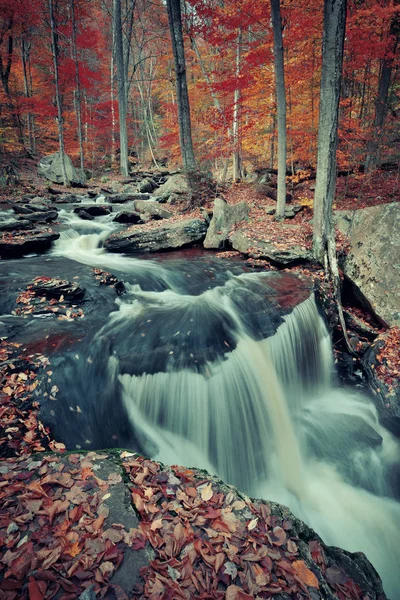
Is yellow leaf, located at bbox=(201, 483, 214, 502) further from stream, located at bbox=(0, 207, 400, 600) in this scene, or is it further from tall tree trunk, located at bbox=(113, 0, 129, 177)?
tall tree trunk, located at bbox=(113, 0, 129, 177)

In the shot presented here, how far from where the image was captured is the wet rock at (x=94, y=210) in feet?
41.9

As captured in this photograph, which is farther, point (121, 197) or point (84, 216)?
point (121, 197)

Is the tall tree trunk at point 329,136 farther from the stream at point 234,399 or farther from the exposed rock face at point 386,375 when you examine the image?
the stream at point 234,399

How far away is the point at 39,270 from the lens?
7078mm

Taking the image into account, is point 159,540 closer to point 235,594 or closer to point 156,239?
point 235,594

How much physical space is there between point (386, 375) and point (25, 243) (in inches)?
361

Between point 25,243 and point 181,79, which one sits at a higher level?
point 181,79

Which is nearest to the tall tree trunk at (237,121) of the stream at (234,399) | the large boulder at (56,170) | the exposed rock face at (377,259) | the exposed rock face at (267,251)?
the exposed rock face at (267,251)

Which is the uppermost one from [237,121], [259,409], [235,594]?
[237,121]

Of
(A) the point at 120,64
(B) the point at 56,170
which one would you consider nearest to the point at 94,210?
(B) the point at 56,170

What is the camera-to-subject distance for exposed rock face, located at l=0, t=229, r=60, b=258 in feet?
26.1

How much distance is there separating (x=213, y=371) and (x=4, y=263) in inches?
238

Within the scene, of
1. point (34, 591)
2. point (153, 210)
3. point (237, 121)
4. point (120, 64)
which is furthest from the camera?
point (120, 64)

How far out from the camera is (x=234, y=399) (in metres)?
4.91
